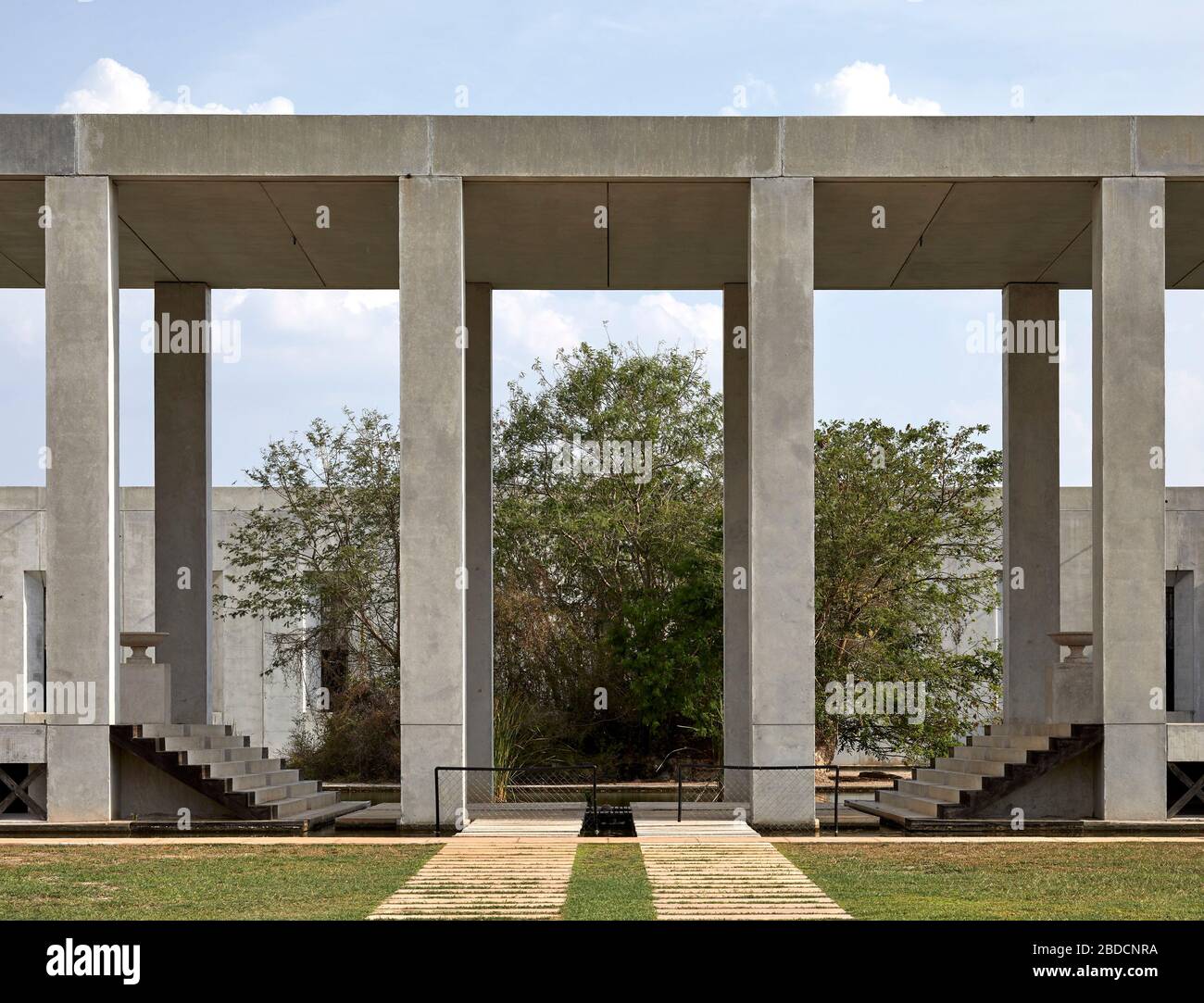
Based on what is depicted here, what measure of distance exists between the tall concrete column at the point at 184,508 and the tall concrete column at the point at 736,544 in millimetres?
7823

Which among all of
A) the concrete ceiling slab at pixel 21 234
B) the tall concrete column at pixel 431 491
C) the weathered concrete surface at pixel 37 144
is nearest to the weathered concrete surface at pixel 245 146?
the weathered concrete surface at pixel 37 144

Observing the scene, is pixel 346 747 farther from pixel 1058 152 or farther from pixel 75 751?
pixel 1058 152

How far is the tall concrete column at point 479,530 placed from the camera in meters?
22.5

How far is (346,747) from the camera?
29281 mm

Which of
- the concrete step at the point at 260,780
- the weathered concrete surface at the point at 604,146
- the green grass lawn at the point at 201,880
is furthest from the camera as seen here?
the concrete step at the point at 260,780

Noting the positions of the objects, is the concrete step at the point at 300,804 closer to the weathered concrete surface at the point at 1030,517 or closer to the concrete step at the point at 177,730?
the concrete step at the point at 177,730

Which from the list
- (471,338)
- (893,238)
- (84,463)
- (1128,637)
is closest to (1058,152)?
(893,238)

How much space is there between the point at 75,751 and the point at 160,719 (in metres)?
1.20

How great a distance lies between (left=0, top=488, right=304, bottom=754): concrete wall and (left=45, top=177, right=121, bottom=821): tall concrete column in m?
14.6

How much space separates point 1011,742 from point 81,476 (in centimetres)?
1205

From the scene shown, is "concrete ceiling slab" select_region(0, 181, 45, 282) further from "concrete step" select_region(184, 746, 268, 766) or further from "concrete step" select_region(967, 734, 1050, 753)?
"concrete step" select_region(967, 734, 1050, 753)

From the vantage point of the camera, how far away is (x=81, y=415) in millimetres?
17688

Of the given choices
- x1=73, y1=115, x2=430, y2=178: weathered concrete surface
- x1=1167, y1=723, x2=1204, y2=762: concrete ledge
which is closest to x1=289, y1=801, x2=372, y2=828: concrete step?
x1=73, y1=115, x2=430, y2=178: weathered concrete surface
